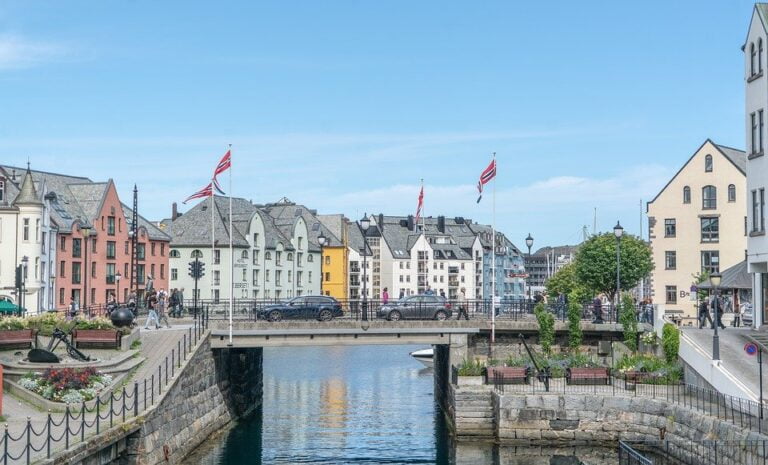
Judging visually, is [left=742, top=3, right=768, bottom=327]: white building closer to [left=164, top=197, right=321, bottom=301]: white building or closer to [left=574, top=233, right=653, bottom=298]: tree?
[left=574, top=233, right=653, bottom=298]: tree

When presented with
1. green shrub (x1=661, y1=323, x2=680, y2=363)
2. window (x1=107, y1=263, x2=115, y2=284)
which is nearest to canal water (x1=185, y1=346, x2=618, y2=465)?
green shrub (x1=661, y1=323, x2=680, y2=363)

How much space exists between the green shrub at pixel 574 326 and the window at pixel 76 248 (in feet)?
Result: 187

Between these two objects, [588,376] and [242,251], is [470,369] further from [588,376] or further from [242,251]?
[242,251]

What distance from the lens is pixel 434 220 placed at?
576 feet

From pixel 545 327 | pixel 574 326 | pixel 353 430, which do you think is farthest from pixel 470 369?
pixel 574 326

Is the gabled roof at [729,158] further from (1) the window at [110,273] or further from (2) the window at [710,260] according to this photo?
(1) the window at [110,273]

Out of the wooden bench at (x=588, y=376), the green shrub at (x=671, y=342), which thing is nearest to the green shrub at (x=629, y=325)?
the green shrub at (x=671, y=342)

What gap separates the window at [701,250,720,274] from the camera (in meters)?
78.5

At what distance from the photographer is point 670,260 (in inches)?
3169

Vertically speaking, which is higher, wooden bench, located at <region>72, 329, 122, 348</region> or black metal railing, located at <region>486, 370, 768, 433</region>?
wooden bench, located at <region>72, 329, 122, 348</region>

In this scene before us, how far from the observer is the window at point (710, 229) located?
257 feet

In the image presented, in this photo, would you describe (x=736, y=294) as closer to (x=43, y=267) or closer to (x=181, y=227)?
(x=43, y=267)

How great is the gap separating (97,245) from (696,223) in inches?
2129

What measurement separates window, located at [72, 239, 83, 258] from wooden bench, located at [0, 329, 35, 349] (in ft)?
179
